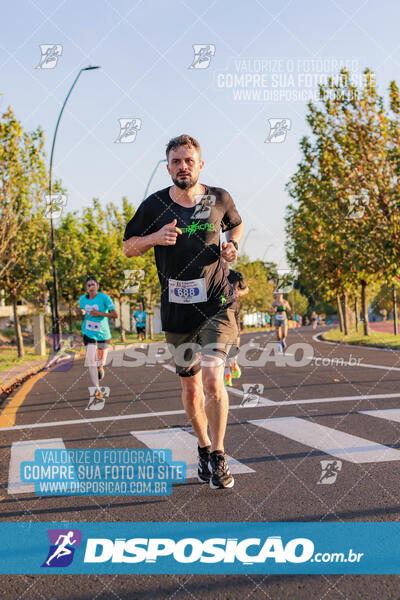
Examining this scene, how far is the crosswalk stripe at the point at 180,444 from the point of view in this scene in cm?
503

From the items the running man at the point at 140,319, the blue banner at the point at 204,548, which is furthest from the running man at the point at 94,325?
the running man at the point at 140,319

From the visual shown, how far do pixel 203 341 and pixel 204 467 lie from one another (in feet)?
2.92

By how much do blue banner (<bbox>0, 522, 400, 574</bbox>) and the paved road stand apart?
114 mm

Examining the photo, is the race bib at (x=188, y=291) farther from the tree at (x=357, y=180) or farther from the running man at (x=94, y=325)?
the tree at (x=357, y=180)

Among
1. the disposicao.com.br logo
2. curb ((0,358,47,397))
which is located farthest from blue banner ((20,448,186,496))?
curb ((0,358,47,397))

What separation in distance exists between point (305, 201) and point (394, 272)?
1010 centimetres

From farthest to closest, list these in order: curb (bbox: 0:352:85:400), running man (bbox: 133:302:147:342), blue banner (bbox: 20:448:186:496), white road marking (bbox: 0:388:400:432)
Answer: running man (bbox: 133:302:147:342), curb (bbox: 0:352:85:400), white road marking (bbox: 0:388:400:432), blue banner (bbox: 20:448:186:496)

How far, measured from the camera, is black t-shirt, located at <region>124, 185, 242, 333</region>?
452 cm

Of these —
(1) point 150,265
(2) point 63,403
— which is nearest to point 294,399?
(2) point 63,403

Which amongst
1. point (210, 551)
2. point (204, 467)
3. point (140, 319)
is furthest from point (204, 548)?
point (140, 319)

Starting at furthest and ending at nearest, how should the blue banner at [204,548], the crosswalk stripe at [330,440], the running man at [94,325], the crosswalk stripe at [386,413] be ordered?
the running man at [94,325]
the crosswalk stripe at [386,413]
the crosswalk stripe at [330,440]
the blue banner at [204,548]

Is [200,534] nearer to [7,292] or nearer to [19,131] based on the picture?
[19,131]

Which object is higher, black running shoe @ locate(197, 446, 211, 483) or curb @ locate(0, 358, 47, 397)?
black running shoe @ locate(197, 446, 211, 483)

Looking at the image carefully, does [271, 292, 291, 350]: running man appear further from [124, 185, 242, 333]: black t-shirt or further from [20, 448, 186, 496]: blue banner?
[124, 185, 242, 333]: black t-shirt
